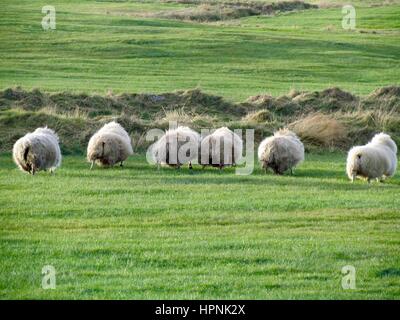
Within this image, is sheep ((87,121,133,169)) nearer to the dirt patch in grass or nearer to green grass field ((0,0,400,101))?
green grass field ((0,0,400,101))

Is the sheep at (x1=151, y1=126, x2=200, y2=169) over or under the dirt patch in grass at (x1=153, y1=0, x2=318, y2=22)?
under

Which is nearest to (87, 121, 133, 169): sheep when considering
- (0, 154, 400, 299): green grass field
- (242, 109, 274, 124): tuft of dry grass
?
(0, 154, 400, 299): green grass field

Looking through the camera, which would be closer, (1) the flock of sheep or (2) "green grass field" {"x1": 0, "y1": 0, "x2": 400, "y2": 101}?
(1) the flock of sheep

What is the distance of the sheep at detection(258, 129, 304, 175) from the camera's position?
24.4 meters

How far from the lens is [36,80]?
153 ft

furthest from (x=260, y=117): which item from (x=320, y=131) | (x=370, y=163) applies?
(x=370, y=163)

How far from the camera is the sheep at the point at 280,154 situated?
24.4 metres

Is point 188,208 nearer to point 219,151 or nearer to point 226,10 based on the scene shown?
point 219,151

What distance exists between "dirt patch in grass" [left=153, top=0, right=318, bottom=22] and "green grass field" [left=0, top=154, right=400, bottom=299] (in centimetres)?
5754

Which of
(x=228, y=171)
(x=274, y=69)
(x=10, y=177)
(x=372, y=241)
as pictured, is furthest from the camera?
(x=274, y=69)

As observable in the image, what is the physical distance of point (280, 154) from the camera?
79.8 feet
